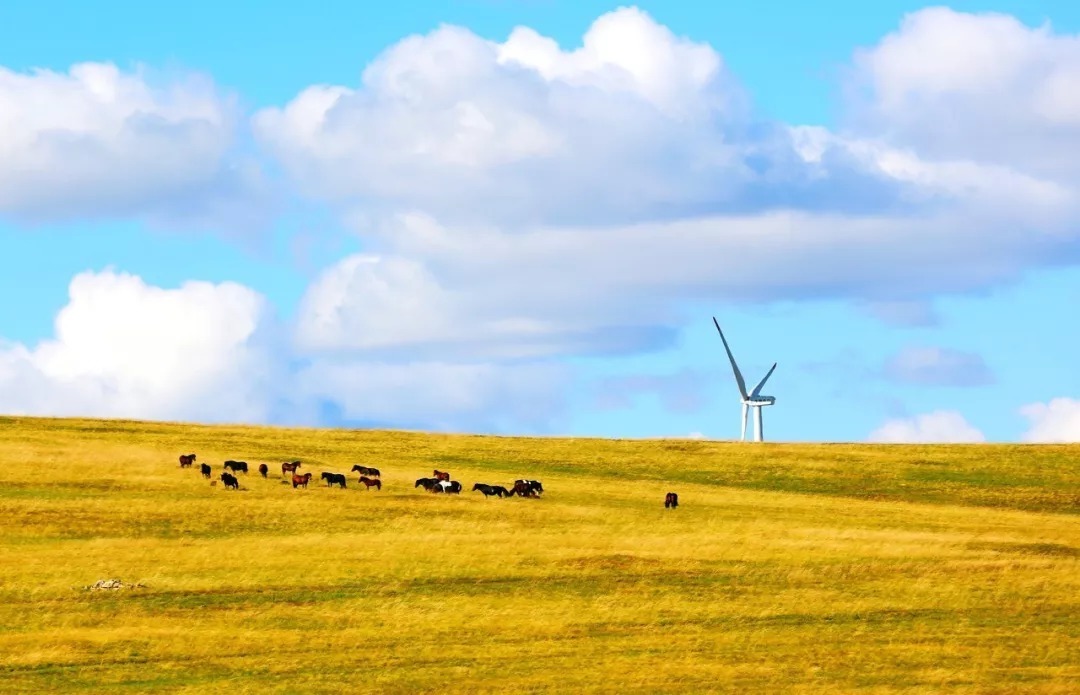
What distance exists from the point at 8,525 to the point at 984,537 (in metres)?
32.4

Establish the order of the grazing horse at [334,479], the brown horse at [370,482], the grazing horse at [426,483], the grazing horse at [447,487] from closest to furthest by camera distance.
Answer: the grazing horse at [447,487], the brown horse at [370,482], the grazing horse at [334,479], the grazing horse at [426,483]

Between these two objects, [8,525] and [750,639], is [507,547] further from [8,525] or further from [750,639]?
[8,525]

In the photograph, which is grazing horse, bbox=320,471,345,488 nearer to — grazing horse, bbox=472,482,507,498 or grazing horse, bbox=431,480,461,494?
grazing horse, bbox=431,480,461,494

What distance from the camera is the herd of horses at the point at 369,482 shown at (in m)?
56.9

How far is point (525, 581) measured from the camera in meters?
40.7

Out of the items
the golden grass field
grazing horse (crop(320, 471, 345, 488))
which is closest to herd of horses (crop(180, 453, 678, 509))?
grazing horse (crop(320, 471, 345, 488))

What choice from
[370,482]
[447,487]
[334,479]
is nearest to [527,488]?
[447,487]

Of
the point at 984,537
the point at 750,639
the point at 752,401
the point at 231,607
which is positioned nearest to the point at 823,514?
the point at 984,537

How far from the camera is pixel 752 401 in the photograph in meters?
92.2

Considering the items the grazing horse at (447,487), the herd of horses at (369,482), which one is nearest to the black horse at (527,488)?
the herd of horses at (369,482)

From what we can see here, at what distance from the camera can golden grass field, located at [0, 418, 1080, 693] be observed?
3197 cm

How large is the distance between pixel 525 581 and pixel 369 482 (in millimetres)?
17871

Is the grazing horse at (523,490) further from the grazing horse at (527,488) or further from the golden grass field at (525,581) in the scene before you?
the golden grass field at (525,581)

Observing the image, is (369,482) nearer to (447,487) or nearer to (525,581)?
(447,487)
